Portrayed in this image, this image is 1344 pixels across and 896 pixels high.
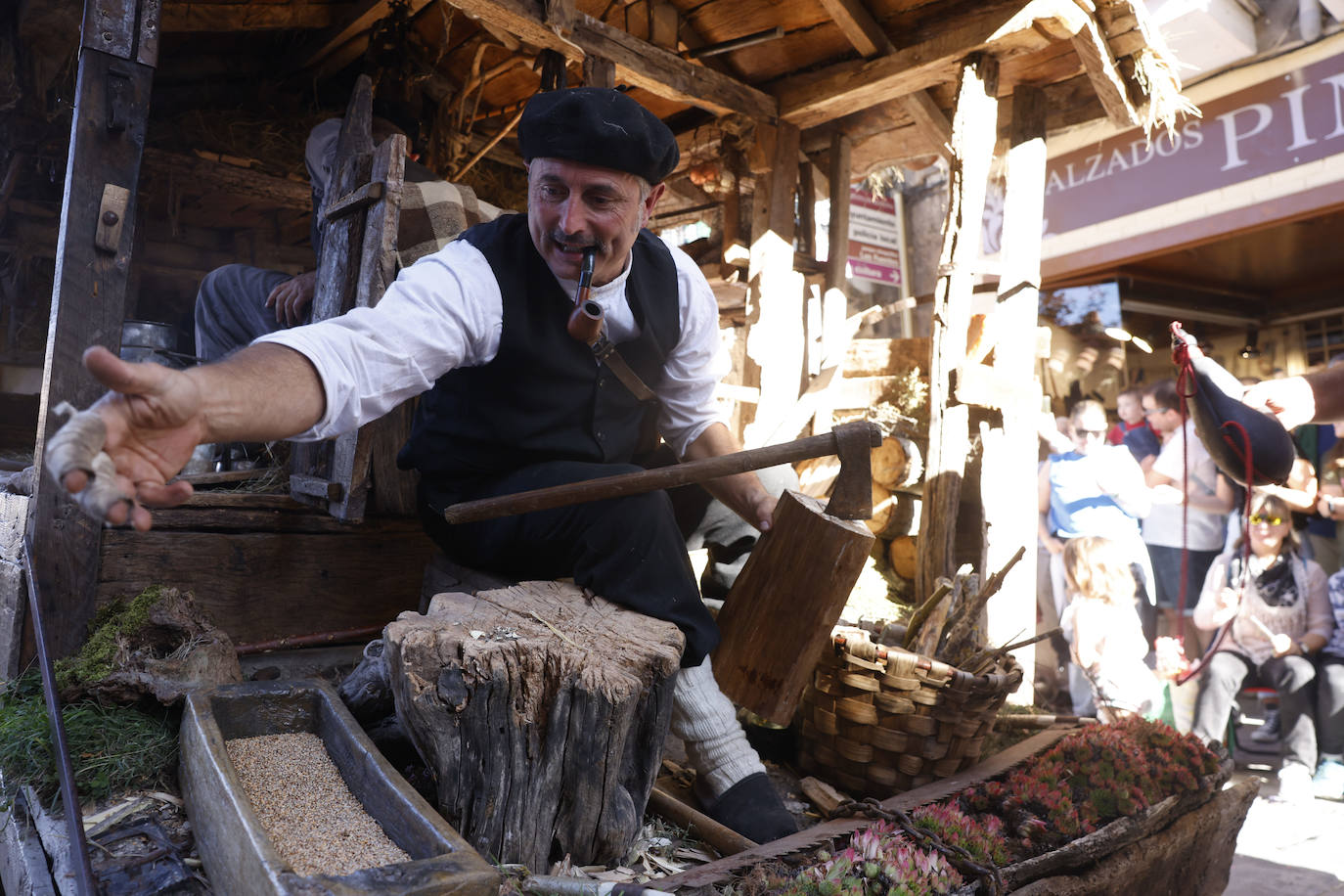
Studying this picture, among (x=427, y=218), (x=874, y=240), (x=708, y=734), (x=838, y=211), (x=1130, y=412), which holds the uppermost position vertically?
(x=874, y=240)

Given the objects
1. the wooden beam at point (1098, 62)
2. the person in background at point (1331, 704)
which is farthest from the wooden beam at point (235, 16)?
the person in background at point (1331, 704)

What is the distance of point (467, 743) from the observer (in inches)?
68.7

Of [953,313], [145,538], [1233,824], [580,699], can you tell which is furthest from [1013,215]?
[145,538]

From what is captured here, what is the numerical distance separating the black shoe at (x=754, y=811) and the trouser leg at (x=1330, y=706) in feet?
13.6

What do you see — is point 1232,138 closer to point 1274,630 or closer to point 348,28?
point 1274,630

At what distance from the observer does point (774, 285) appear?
5055 mm

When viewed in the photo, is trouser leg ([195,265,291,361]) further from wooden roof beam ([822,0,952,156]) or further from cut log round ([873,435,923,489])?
cut log round ([873,435,923,489])

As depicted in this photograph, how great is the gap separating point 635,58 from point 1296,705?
4.98 metres

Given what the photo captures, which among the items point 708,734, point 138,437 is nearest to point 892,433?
point 708,734

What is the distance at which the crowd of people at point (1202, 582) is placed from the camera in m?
4.82

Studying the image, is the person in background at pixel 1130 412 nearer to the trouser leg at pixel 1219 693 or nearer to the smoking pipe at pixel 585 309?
the trouser leg at pixel 1219 693

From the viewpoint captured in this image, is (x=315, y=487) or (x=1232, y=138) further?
(x=1232, y=138)

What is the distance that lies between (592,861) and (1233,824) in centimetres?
273

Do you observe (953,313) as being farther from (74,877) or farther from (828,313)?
(74,877)
